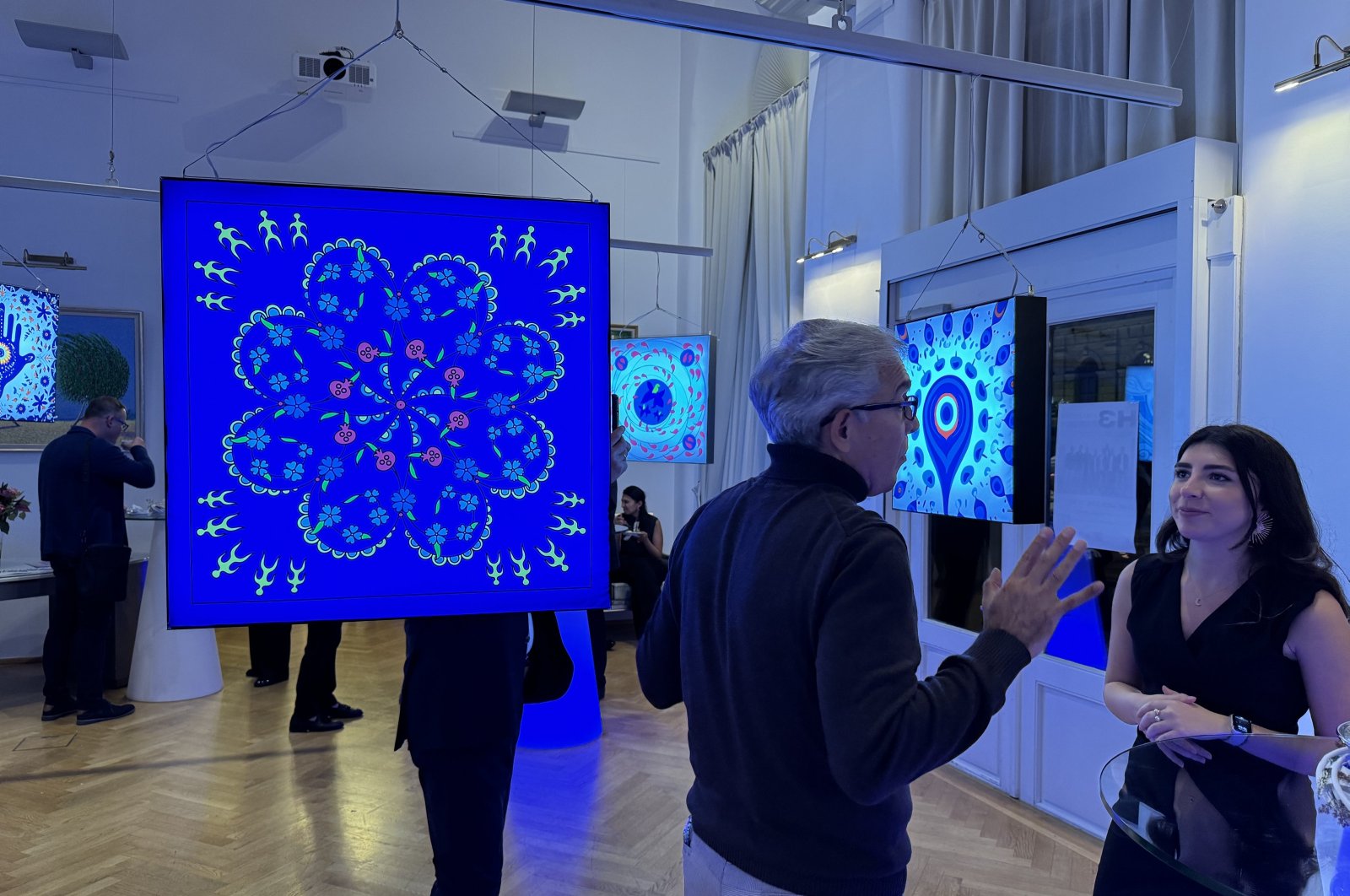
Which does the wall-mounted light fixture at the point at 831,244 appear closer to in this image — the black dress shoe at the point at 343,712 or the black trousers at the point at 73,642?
the black dress shoe at the point at 343,712

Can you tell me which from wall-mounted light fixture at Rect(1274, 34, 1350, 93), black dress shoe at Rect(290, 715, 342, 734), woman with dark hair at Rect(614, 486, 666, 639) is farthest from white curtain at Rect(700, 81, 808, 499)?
wall-mounted light fixture at Rect(1274, 34, 1350, 93)

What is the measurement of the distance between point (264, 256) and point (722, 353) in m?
5.52

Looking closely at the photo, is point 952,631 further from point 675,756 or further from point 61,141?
point 61,141

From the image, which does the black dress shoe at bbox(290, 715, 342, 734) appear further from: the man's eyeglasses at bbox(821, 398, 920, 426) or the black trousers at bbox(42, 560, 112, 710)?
the man's eyeglasses at bbox(821, 398, 920, 426)

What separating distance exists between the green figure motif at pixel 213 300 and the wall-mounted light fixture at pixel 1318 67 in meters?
2.78

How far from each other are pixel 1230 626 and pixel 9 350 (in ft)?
16.1

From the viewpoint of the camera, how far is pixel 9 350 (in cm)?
434

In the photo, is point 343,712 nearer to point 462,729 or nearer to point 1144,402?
point 462,729

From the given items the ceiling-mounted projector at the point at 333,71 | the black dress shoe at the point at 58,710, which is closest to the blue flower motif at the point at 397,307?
the black dress shoe at the point at 58,710

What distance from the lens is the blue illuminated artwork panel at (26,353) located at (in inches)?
Result: 170

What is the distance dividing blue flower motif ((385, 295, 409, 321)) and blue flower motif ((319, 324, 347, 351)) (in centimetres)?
10

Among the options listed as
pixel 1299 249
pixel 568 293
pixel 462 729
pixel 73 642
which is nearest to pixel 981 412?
pixel 1299 249

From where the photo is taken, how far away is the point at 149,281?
22.1ft

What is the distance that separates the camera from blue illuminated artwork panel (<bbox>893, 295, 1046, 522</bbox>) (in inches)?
111
